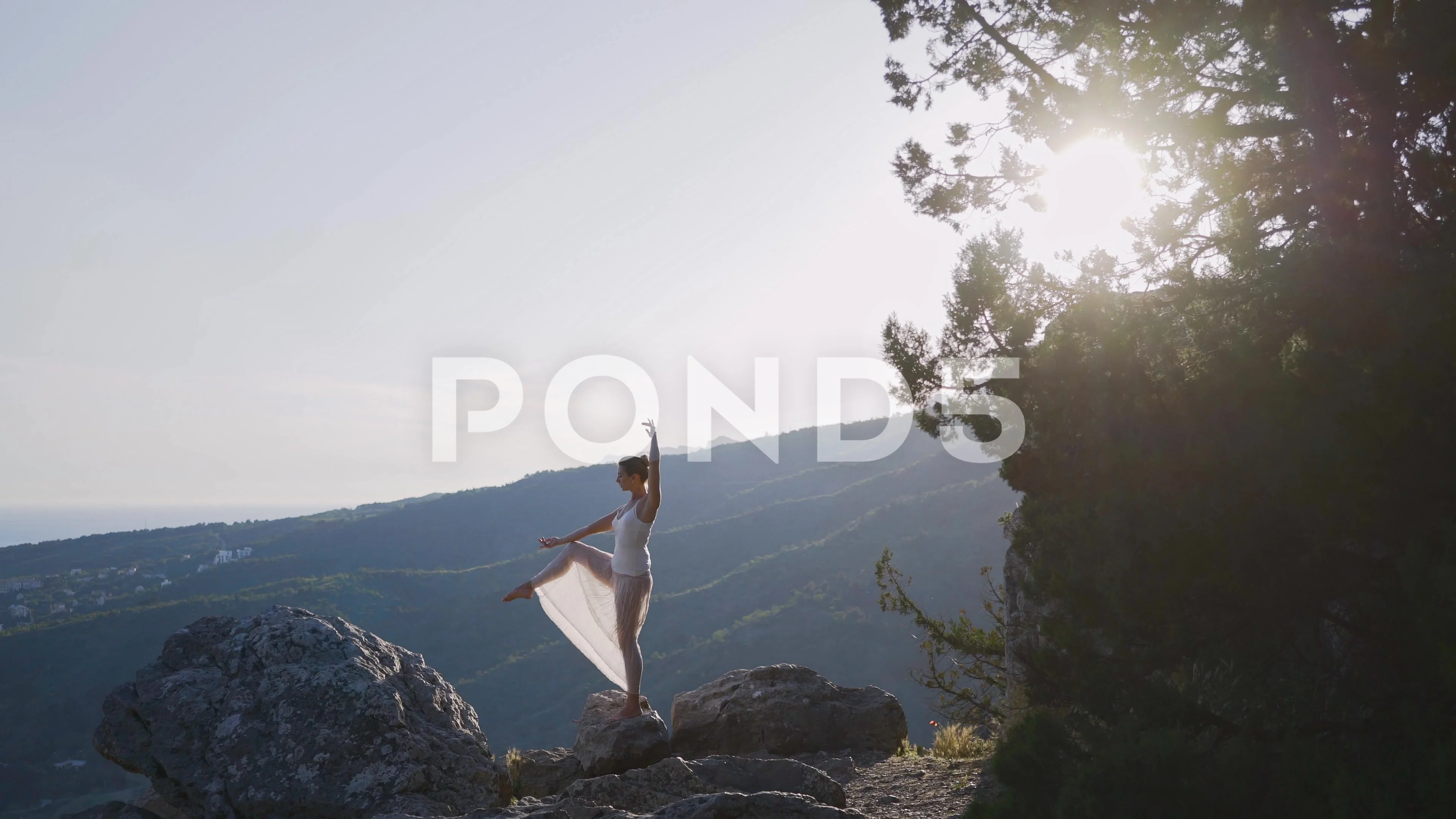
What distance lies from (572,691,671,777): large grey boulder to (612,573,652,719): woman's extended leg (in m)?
0.41

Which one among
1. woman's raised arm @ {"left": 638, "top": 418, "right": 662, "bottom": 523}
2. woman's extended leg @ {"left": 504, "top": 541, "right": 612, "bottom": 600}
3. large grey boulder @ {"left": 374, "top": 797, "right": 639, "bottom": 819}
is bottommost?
large grey boulder @ {"left": 374, "top": 797, "right": 639, "bottom": 819}

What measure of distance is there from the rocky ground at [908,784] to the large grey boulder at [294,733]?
2.29m

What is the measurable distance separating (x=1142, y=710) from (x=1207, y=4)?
5.17 meters

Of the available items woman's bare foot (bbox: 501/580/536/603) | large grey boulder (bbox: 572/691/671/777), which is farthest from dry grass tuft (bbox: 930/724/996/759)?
woman's bare foot (bbox: 501/580/536/603)

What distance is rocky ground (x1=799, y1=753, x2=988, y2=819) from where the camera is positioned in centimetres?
530

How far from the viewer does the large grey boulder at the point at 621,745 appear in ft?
19.7

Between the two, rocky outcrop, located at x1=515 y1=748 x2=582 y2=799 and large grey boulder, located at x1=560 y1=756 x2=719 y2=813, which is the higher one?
large grey boulder, located at x1=560 y1=756 x2=719 y2=813

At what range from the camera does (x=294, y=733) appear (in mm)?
4641

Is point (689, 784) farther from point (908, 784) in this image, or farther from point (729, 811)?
point (908, 784)

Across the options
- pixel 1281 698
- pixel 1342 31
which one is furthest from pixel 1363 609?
pixel 1342 31

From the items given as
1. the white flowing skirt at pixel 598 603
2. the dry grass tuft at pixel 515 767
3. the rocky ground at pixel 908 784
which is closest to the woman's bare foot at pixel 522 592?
the white flowing skirt at pixel 598 603

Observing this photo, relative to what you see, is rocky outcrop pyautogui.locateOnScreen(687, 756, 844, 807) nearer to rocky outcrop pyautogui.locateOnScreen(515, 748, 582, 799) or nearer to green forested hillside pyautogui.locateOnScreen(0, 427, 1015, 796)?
rocky outcrop pyautogui.locateOnScreen(515, 748, 582, 799)

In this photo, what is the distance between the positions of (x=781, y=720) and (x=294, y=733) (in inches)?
154

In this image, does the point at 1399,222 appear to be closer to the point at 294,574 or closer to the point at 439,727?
the point at 439,727
